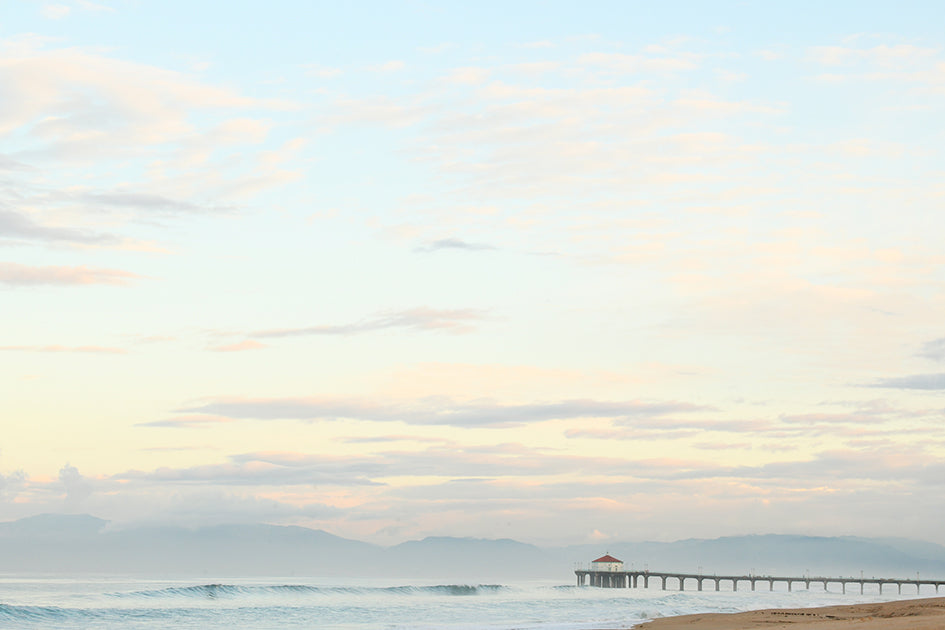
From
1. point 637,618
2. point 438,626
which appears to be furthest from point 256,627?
point 637,618

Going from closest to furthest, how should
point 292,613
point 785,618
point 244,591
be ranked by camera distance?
point 785,618 → point 292,613 → point 244,591

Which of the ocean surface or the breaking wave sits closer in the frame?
the ocean surface

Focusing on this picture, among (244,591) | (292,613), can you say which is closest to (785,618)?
(292,613)

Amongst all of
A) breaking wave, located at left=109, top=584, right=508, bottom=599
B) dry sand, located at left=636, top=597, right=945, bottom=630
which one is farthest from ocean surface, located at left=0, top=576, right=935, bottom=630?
dry sand, located at left=636, top=597, right=945, bottom=630

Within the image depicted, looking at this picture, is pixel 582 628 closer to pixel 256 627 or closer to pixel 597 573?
pixel 256 627

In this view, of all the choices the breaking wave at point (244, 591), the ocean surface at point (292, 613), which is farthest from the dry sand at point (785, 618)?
the breaking wave at point (244, 591)

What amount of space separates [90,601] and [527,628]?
45307 millimetres

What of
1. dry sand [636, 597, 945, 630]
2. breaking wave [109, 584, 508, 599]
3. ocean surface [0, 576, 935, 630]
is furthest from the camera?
breaking wave [109, 584, 508, 599]

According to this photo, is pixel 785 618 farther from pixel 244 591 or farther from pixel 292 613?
pixel 244 591

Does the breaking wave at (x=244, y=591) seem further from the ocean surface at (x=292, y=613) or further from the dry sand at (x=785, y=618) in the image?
the dry sand at (x=785, y=618)

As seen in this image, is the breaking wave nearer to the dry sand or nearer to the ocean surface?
the ocean surface

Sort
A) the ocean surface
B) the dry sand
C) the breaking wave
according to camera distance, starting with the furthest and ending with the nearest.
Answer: the breaking wave, the ocean surface, the dry sand

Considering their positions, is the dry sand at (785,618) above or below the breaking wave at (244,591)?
above

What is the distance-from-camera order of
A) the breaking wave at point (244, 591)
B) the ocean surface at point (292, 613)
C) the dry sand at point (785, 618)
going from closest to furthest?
the dry sand at point (785, 618) → the ocean surface at point (292, 613) → the breaking wave at point (244, 591)
